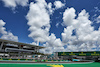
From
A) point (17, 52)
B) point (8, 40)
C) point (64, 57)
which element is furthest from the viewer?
point (17, 52)

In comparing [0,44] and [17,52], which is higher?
[0,44]

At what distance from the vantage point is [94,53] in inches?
2344

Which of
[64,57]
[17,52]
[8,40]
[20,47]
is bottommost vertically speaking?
[64,57]

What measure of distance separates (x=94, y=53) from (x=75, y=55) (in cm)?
1410

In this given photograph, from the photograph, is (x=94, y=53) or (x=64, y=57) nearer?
(x=94, y=53)

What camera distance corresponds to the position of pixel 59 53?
233 feet

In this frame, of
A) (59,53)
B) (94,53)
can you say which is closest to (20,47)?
(59,53)

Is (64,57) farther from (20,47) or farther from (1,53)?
(1,53)

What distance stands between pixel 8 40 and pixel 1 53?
15146 mm

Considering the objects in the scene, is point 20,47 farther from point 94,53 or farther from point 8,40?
point 94,53

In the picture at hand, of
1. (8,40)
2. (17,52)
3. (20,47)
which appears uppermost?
(8,40)

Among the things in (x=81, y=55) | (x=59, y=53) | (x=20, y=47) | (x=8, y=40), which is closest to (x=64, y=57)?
(x=59, y=53)

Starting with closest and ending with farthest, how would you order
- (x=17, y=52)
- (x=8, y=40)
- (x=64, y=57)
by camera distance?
(x=8, y=40) < (x=64, y=57) < (x=17, y=52)

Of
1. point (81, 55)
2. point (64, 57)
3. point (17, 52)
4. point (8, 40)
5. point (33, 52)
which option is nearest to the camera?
point (8, 40)
